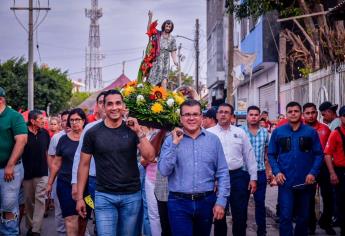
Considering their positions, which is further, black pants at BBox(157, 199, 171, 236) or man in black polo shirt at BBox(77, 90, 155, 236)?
black pants at BBox(157, 199, 171, 236)

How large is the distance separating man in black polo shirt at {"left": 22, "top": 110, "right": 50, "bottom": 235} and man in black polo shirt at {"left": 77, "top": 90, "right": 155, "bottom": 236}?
4.07 metres

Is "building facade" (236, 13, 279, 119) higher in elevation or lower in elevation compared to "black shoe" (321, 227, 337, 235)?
higher

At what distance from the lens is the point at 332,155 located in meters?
9.58

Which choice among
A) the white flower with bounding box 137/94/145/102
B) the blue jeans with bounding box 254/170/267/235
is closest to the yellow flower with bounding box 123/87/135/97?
the white flower with bounding box 137/94/145/102

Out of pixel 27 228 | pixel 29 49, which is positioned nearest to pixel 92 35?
pixel 29 49

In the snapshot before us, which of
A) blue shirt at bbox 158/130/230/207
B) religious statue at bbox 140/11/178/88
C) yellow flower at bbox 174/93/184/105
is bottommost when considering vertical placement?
blue shirt at bbox 158/130/230/207

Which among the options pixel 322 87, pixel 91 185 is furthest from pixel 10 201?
pixel 322 87

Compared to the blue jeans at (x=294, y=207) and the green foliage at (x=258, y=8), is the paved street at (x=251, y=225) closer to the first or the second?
the blue jeans at (x=294, y=207)

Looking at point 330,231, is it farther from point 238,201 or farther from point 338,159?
point 238,201

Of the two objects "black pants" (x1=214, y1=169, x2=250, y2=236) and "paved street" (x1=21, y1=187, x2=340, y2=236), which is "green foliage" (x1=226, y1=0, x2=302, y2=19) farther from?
"black pants" (x1=214, y1=169, x2=250, y2=236)

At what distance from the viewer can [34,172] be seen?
10.2 m

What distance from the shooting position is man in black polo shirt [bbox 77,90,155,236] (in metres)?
6.05

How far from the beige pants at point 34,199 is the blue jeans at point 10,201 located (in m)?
1.82

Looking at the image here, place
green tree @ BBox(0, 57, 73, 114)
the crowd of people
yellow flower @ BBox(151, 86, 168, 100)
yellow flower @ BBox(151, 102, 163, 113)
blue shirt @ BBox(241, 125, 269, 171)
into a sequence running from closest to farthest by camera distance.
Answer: the crowd of people, yellow flower @ BBox(151, 102, 163, 113), yellow flower @ BBox(151, 86, 168, 100), blue shirt @ BBox(241, 125, 269, 171), green tree @ BBox(0, 57, 73, 114)
